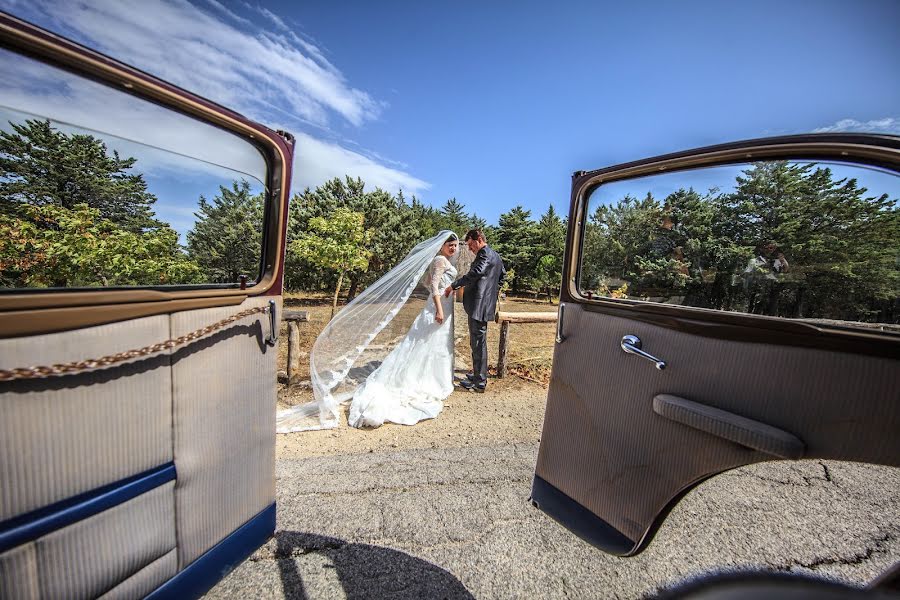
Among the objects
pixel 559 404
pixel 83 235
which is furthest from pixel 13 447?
pixel 559 404

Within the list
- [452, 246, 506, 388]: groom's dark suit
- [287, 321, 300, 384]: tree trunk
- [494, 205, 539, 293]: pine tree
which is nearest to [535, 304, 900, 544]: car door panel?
[452, 246, 506, 388]: groom's dark suit

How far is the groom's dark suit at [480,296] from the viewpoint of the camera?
5.35m

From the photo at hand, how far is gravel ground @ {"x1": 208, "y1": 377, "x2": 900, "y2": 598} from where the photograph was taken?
6.66 ft

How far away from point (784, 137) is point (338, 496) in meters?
3.06

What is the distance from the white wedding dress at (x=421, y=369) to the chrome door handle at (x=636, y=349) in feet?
10.9

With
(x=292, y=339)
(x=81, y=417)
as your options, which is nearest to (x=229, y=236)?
(x=81, y=417)

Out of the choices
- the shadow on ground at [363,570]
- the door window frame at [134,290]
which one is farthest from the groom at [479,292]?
the door window frame at [134,290]

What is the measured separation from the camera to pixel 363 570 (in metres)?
2.06

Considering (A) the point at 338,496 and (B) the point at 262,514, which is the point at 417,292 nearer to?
(A) the point at 338,496

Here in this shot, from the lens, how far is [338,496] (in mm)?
2740

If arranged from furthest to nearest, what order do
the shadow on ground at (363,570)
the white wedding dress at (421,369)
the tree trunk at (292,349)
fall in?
the tree trunk at (292,349)
the white wedding dress at (421,369)
the shadow on ground at (363,570)

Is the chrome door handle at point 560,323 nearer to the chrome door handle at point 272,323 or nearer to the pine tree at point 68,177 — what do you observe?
the chrome door handle at point 272,323

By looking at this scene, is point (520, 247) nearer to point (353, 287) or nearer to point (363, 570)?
point (353, 287)

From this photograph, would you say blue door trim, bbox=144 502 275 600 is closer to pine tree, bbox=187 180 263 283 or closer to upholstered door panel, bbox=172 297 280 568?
upholstered door panel, bbox=172 297 280 568
